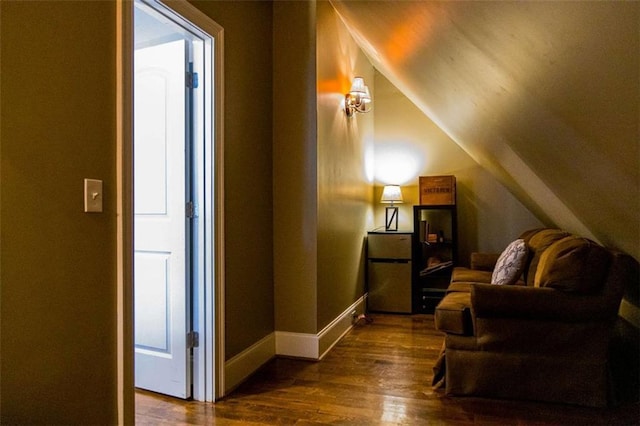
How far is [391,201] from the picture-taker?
482cm

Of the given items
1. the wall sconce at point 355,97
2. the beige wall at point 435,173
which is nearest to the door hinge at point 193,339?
the wall sconce at point 355,97

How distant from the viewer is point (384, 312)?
4414 mm

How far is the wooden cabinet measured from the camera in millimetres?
4383

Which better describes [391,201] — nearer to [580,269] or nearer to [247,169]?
[247,169]

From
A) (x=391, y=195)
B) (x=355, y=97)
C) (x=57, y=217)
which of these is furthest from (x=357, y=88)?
(x=57, y=217)

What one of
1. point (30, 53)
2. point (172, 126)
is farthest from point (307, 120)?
point (30, 53)

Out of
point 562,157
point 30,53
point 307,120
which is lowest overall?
point 562,157

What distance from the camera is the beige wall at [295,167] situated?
3.00 metres

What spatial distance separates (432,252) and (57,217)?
13.3 feet

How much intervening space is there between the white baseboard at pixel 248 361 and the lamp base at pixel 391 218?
2.35 metres

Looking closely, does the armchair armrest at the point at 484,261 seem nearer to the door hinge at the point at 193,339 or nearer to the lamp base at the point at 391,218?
the lamp base at the point at 391,218

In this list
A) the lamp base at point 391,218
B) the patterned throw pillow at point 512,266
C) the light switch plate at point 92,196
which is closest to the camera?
the light switch plate at point 92,196

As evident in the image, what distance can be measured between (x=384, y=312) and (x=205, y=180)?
2.81m

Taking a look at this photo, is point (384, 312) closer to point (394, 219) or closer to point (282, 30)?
point (394, 219)
